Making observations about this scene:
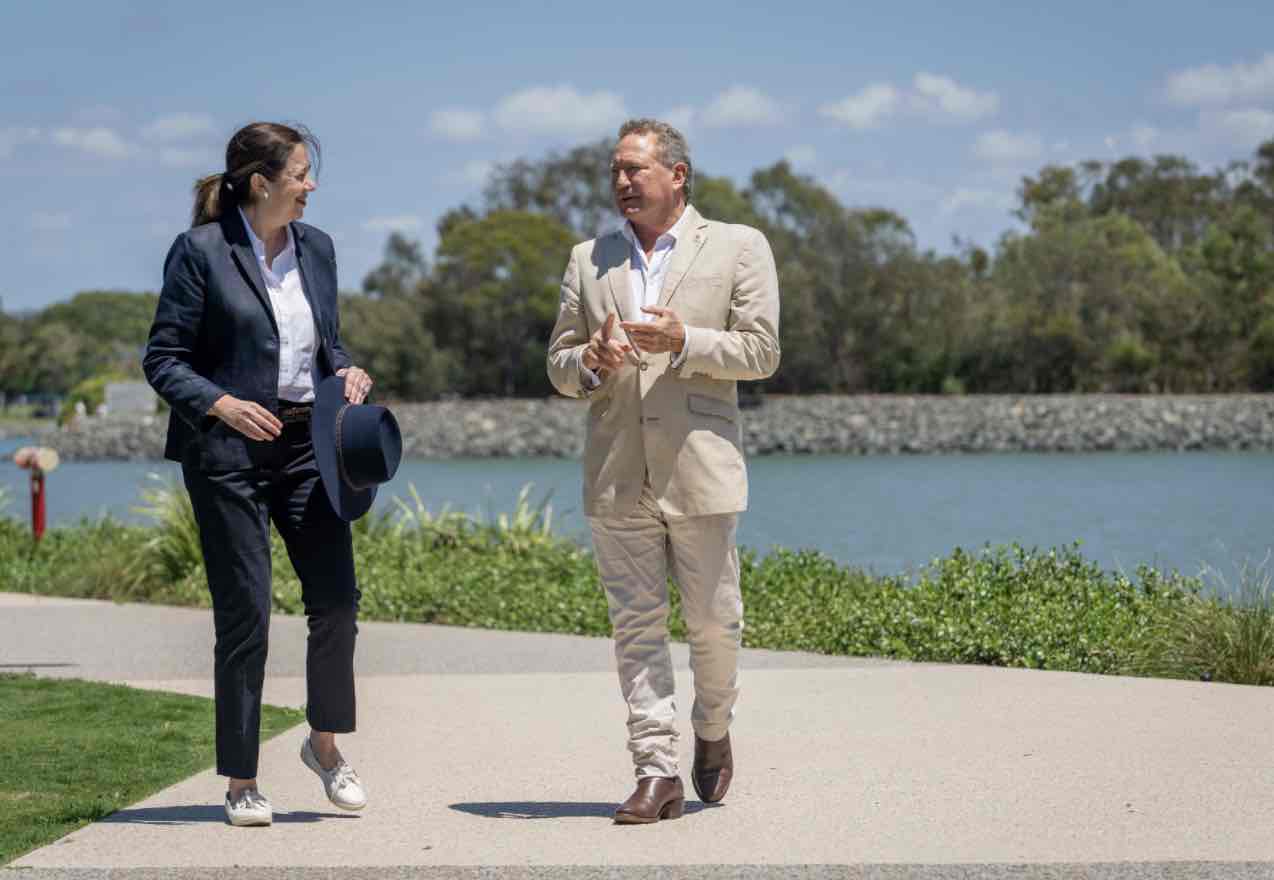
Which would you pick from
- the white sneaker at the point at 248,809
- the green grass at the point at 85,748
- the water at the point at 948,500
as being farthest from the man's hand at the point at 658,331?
the water at the point at 948,500

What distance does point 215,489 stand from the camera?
495 centimetres

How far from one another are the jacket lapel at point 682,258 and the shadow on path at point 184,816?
1814 millimetres

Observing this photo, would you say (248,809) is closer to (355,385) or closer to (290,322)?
(355,385)

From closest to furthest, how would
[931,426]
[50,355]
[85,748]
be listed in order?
1. [85,748]
2. [931,426]
3. [50,355]

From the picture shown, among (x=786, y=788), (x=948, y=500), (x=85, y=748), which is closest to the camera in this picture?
(x=786, y=788)

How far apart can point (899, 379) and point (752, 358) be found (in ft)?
208

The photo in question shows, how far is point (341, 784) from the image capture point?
520 centimetres

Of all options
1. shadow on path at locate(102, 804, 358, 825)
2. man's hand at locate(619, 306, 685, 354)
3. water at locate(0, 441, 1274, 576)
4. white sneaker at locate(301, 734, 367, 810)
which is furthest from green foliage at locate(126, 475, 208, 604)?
man's hand at locate(619, 306, 685, 354)

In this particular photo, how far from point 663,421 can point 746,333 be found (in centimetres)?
35

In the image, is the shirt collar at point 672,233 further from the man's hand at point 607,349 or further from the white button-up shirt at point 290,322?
the white button-up shirt at point 290,322

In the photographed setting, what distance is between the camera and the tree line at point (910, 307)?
2484 inches

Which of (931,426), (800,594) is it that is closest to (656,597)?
(800,594)

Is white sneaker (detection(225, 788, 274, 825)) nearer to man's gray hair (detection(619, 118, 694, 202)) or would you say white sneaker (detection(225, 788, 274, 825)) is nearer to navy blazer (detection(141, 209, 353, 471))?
navy blazer (detection(141, 209, 353, 471))

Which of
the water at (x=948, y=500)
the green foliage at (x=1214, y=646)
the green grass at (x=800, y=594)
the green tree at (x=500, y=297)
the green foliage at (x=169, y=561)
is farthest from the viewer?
the green tree at (x=500, y=297)
